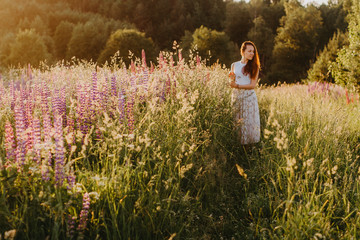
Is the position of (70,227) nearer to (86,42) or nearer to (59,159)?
(59,159)

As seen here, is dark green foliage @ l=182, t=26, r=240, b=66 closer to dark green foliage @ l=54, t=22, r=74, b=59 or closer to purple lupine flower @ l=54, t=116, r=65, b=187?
dark green foliage @ l=54, t=22, r=74, b=59

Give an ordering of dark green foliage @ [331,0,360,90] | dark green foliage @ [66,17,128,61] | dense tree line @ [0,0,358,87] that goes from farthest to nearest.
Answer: dark green foliage @ [66,17,128,61] → dense tree line @ [0,0,358,87] → dark green foliage @ [331,0,360,90]

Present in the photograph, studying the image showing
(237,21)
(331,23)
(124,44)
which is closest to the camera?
(124,44)

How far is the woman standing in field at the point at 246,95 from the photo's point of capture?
4.70m

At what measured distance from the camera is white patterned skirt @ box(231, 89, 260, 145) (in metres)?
4.68

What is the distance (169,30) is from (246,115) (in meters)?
38.1

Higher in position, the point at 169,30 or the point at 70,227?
the point at 169,30

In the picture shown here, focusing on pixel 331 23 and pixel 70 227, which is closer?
pixel 70 227

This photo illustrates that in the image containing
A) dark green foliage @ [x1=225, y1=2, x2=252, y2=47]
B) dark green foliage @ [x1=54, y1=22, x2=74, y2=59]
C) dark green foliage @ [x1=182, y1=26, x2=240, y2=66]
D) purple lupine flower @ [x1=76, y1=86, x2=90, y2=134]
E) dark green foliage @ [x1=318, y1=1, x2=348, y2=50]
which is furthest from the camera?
dark green foliage @ [x1=225, y1=2, x2=252, y2=47]

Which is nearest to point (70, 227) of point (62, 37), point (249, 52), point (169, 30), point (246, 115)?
point (246, 115)

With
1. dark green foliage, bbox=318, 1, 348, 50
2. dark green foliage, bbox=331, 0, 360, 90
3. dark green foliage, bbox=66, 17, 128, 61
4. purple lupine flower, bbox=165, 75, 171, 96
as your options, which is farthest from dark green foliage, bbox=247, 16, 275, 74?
purple lupine flower, bbox=165, 75, 171, 96

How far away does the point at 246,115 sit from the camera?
5012 mm

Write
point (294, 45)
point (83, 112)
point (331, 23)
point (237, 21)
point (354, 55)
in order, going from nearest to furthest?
Answer: point (83, 112)
point (354, 55)
point (294, 45)
point (331, 23)
point (237, 21)

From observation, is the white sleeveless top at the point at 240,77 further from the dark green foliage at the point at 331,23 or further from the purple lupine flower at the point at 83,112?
the dark green foliage at the point at 331,23
